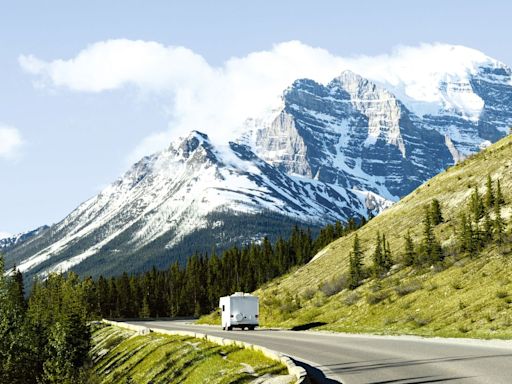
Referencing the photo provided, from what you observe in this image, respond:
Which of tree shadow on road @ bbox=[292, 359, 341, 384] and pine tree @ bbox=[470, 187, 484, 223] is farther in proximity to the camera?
pine tree @ bbox=[470, 187, 484, 223]

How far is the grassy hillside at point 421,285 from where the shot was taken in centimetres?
4056

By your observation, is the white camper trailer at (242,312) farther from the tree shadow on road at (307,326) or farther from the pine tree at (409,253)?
the pine tree at (409,253)

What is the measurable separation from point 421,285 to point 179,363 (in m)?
21.7

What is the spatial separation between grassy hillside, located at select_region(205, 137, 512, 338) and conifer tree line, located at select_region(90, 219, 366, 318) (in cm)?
8060

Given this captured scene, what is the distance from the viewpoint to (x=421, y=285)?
52.3m

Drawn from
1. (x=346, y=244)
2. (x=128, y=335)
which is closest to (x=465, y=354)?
(x=128, y=335)

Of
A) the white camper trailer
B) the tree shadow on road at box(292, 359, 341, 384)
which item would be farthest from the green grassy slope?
the tree shadow on road at box(292, 359, 341, 384)

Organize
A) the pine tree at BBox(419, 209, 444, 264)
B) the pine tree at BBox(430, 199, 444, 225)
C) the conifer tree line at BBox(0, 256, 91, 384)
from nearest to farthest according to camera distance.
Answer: the pine tree at BBox(419, 209, 444, 264), the pine tree at BBox(430, 199, 444, 225), the conifer tree line at BBox(0, 256, 91, 384)

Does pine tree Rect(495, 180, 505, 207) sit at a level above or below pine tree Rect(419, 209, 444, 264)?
above

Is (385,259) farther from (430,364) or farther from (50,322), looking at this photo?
(50,322)

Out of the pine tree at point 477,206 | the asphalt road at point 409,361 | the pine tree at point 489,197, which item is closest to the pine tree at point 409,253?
the pine tree at point 477,206

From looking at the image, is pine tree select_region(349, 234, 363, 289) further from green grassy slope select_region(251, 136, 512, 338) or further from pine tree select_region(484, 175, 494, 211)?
pine tree select_region(484, 175, 494, 211)

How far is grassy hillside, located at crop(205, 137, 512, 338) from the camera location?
1597 inches

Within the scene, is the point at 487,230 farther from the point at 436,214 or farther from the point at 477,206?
the point at 436,214
